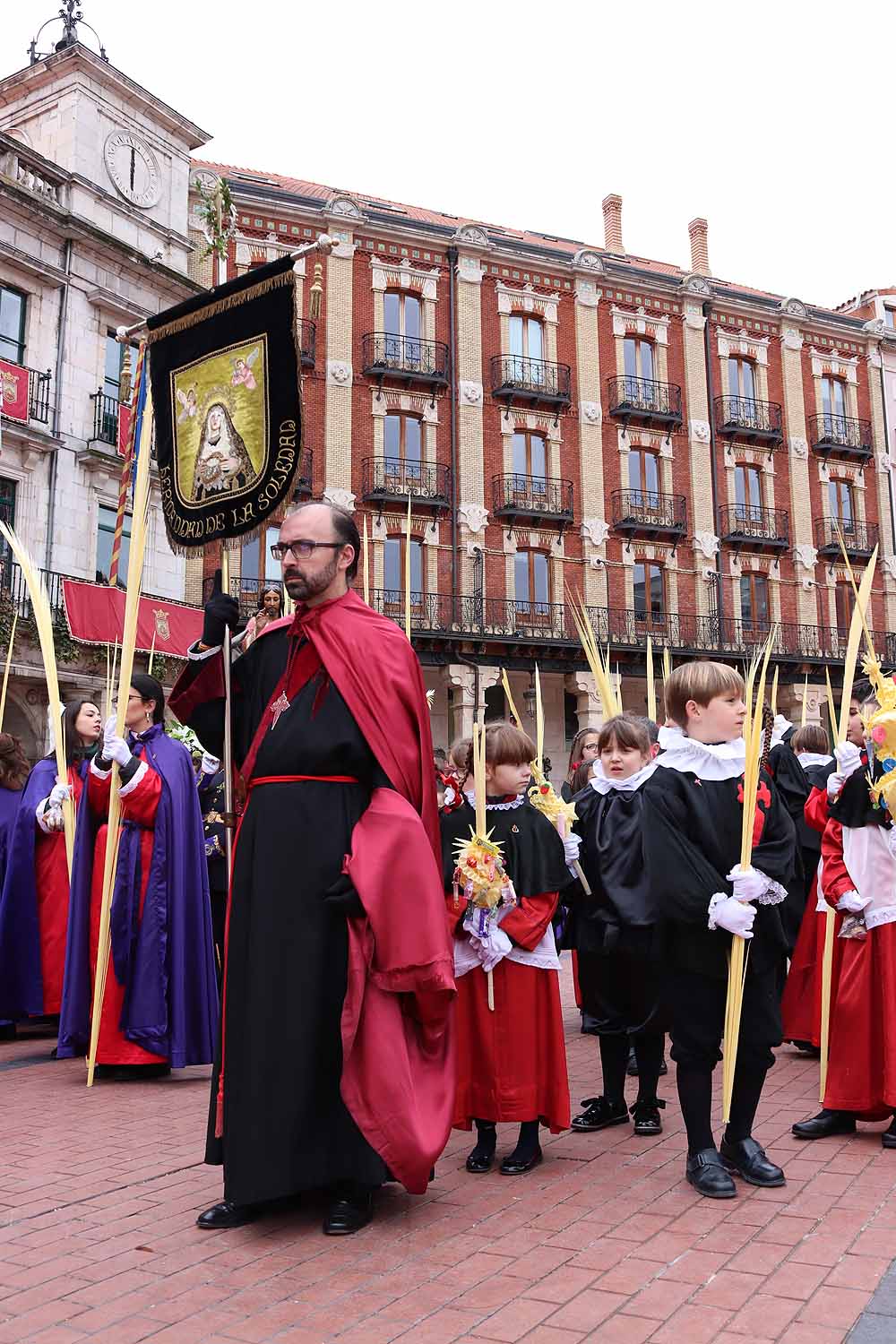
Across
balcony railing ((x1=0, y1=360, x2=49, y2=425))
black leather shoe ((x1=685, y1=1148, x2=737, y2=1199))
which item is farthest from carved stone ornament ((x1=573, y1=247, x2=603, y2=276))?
black leather shoe ((x1=685, y1=1148, x2=737, y2=1199))

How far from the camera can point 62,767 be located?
21.3 ft

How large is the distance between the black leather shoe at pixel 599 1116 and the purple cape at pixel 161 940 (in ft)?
7.21

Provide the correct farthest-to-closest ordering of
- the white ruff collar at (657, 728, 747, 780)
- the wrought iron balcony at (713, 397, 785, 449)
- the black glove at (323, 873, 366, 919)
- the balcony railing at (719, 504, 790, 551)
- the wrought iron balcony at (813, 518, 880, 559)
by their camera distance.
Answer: the wrought iron balcony at (813, 518, 880, 559) < the wrought iron balcony at (713, 397, 785, 449) < the balcony railing at (719, 504, 790, 551) < the white ruff collar at (657, 728, 747, 780) < the black glove at (323, 873, 366, 919)

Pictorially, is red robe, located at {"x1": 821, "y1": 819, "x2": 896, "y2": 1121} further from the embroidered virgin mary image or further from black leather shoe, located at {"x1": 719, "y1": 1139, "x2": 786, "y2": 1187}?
the embroidered virgin mary image

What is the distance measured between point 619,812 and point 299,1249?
8.01 feet

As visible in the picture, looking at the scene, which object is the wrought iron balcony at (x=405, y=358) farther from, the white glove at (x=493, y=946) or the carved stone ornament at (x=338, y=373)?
the white glove at (x=493, y=946)

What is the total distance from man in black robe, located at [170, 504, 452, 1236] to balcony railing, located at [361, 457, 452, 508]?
76.5 ft

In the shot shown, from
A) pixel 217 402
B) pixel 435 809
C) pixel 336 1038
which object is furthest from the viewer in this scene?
pixel 217 402

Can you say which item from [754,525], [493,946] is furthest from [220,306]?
[754,525]

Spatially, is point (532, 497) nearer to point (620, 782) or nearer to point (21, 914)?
point (21, 914)

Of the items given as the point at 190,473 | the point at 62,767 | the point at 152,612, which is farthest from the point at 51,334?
the point at 190,473

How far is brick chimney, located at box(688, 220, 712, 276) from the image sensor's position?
3397 cm

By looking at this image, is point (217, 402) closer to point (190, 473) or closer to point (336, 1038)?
point (190, 473)

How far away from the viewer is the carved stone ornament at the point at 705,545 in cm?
3064
